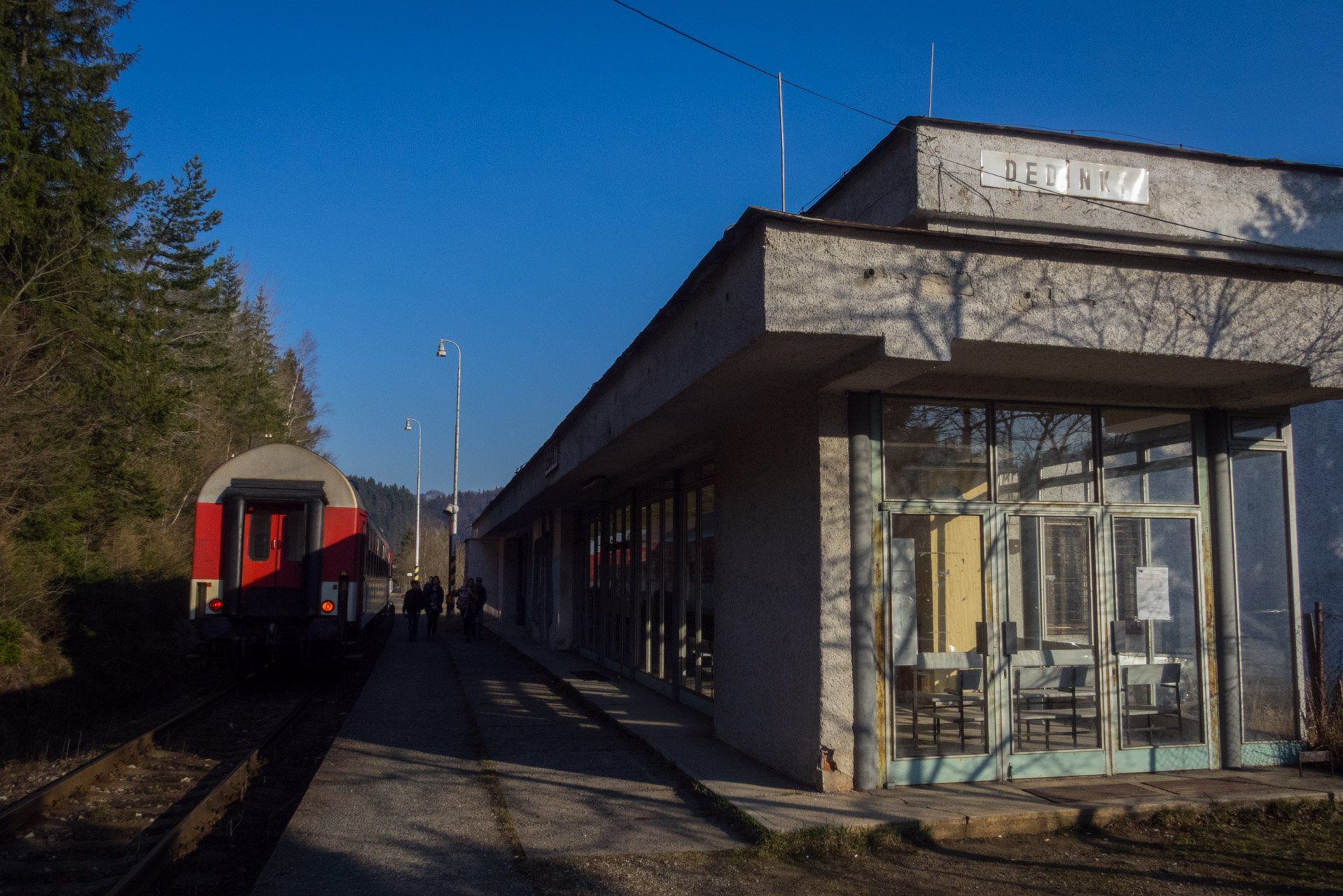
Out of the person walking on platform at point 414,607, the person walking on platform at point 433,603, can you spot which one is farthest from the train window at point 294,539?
the person walking on platform at point 414,607

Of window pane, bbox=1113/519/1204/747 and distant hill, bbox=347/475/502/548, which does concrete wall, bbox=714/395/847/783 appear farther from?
distant hill, bbox=347/475/502/548

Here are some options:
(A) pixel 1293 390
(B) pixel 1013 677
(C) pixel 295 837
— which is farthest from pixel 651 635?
(A) pixel 1293 390

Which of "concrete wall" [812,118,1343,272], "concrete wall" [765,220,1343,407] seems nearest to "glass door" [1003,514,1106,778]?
"concrete wall" [765,220,1343,407]

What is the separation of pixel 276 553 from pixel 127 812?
24.5 ft

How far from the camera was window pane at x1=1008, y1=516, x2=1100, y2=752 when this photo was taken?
7.18 meters

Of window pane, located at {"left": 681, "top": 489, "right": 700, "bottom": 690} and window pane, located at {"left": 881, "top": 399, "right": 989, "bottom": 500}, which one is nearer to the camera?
window pane, located at {"left": 881, "top": 399, "right": 989, "bottom": 500}

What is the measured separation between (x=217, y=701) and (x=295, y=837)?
8798 millimetres

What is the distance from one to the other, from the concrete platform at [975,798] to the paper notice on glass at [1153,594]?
4.17ft

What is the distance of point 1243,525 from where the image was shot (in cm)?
796

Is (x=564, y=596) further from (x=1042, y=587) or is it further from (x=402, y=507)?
(x=402, y=507)

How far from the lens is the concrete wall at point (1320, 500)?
29.5 ft

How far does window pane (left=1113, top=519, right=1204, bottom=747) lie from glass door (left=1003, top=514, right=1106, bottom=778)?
0.92ft

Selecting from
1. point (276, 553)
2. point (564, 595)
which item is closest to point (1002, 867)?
point (276, 553)

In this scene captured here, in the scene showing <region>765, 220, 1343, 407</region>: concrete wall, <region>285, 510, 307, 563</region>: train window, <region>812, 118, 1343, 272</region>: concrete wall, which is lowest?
<region>285, 510, 307, 563</region>: train window
